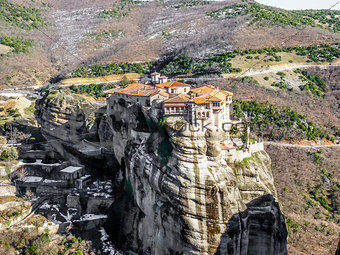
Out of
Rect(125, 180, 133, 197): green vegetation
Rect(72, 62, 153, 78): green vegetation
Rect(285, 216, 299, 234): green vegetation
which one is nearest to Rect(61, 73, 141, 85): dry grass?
Rect(72, 62, 153, 78): green vegetation

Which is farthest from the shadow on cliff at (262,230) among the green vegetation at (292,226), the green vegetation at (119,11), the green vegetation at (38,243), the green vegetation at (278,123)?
the green vegetation at (119,11)

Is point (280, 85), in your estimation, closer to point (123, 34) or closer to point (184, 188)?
point (184, 188)

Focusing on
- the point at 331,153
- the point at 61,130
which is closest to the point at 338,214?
the point at 331,153

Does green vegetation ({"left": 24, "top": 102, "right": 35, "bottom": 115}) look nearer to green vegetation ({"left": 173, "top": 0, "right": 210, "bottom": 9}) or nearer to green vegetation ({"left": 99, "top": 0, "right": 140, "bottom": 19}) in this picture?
green vegetation ({"left": 99, "top": 0, "right": 140, "bottom": 19})

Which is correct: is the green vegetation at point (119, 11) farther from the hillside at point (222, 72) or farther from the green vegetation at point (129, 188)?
the green vegetation at point (129, 188)

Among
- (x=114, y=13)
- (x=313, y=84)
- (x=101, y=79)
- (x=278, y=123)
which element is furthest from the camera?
(x=114, y=13)

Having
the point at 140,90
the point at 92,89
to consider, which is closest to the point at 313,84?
the point at 140,90

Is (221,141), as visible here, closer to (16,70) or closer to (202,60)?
(202,60)
